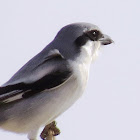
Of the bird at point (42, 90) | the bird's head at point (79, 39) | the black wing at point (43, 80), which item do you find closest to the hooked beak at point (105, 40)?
the bird's head at point (79, 39)

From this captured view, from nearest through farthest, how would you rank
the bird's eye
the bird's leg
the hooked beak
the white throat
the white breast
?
the bird's leg
the white breast
the white throat
the bird's eye
the hooked beak

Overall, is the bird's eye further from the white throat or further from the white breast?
the white breast

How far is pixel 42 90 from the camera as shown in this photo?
497 cm

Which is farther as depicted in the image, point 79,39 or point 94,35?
point 94,35

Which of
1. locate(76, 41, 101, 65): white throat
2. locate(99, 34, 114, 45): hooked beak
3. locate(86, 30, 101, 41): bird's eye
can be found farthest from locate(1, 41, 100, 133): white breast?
locate(99, 34, 114, 45): hooked beak

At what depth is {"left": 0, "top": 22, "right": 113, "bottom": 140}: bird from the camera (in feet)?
16.1

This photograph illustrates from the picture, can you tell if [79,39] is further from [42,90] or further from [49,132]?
[49,132]

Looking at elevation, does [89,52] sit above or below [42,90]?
above

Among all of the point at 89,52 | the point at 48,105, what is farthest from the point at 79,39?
the point at 48,105

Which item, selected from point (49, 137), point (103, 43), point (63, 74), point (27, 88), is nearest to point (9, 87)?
point (27, 88)

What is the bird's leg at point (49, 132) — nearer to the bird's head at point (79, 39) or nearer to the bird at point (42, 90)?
the bird at point (42, 90)

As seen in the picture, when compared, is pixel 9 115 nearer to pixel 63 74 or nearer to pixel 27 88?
pixel 27 88

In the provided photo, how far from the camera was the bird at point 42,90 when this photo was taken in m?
4.91

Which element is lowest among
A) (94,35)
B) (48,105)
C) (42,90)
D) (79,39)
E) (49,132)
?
(49,132)
